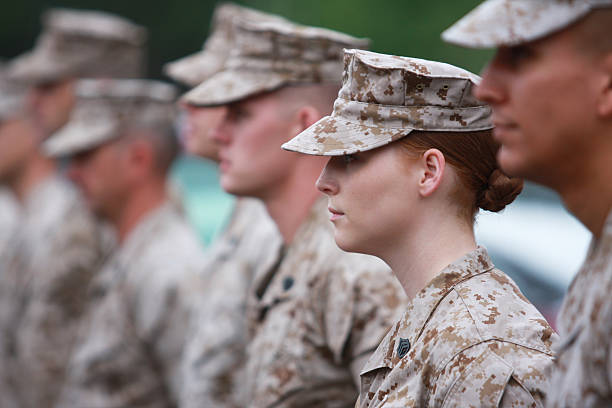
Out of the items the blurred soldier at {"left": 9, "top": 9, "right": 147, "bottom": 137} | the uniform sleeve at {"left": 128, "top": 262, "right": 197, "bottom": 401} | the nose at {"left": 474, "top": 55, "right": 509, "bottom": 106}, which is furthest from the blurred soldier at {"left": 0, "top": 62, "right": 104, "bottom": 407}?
the nose at {"left": 474, "top": 55, "right": 509, "bottom": 106}

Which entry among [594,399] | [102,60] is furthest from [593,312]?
[102,60]

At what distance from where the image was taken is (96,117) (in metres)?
5.73

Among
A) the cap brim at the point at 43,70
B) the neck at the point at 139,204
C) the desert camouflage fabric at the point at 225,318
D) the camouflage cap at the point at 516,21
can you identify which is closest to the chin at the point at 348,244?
the camouflage cap at the point at 516,21

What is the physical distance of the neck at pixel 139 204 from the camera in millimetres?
5457

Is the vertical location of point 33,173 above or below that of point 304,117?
below

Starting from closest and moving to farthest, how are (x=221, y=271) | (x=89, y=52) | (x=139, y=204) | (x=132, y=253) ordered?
(x=221, y=271)
(x=132, y=253)
(x=139, y=204)
(x=89, y=52)

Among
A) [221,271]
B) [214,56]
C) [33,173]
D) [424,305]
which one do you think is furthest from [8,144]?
[424,305]

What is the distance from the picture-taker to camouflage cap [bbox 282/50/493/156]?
7.21 feet

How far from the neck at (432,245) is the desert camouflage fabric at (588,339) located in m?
0.46

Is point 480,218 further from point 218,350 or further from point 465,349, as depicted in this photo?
point 465,349

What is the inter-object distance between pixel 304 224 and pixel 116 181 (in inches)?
93.0

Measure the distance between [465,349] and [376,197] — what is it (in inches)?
16.9

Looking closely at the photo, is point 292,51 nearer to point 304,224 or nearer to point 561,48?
point 304,224

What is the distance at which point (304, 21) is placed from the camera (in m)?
6.88
